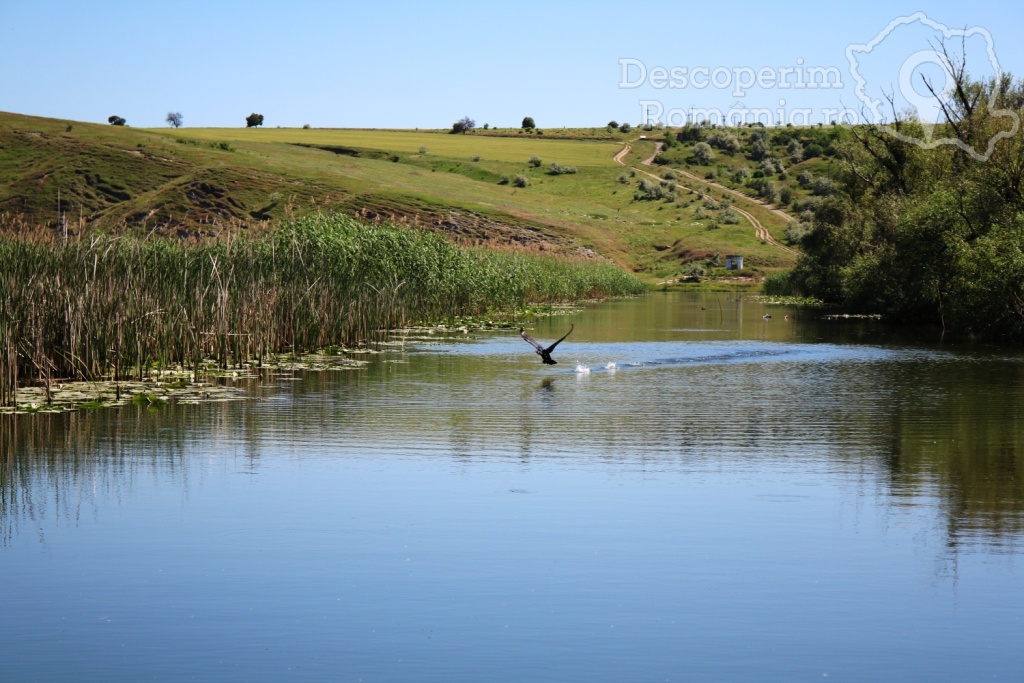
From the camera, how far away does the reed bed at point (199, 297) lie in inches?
854

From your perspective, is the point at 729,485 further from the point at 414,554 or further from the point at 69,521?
the point at 69,521

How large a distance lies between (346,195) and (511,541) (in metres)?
116

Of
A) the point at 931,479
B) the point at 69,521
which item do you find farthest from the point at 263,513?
the point at 931,479

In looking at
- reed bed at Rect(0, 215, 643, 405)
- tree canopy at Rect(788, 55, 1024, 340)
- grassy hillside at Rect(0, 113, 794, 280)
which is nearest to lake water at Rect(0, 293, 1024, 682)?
reed bed at Rect(0, 215, 643, 405)

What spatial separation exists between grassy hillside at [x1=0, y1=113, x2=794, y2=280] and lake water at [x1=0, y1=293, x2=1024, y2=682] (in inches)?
2925

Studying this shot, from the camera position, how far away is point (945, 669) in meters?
8.18

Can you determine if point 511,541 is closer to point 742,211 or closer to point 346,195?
point 346,195

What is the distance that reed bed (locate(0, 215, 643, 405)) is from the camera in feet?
71.2

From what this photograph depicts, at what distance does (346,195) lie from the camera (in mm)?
125125

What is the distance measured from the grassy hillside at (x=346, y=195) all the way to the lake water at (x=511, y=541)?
Answer: 74282 millimetres

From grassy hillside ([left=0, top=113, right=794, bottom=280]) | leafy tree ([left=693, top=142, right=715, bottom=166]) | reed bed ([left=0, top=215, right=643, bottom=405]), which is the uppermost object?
leafy tree ([left=693, top=142, right=715, bottom=166])

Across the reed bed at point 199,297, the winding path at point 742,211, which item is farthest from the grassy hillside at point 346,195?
the reed bed at point 199,297

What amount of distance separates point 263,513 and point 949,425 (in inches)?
491

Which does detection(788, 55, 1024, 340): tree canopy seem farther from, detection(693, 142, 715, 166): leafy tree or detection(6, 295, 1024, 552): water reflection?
detection(693, 142, 715, 166): leafy tree
